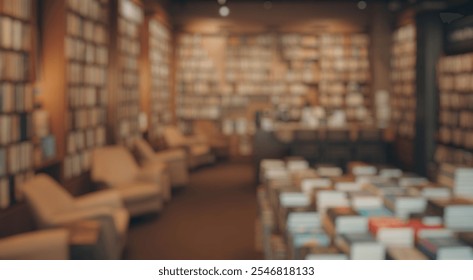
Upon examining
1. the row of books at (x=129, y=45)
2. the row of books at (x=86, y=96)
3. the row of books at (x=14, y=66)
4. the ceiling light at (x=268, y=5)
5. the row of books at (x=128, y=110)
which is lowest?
the row of books at (x=128, y=110)

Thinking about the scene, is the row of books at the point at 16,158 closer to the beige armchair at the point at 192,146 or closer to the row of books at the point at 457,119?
the beige armchair at the point at 192,146

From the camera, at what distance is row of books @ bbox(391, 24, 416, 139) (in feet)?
33.5

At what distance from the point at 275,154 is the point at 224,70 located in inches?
170

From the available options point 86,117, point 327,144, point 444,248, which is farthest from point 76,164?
point 444,248

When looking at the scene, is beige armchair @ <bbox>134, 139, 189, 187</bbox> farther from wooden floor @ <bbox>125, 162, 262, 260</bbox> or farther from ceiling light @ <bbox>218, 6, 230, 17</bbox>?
ceiling light @ <bbox>218, 6, 230, 17</bbox>

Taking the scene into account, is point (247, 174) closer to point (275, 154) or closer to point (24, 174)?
point (275, 154)

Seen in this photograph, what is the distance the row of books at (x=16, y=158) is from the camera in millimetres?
4141

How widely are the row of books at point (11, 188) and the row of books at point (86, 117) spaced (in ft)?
4.11

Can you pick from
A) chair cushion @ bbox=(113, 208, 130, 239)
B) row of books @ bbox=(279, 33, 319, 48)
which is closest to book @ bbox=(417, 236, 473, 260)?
chair cushion @ bbox=(113, 208, 130, 239)

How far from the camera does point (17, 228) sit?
4465mm

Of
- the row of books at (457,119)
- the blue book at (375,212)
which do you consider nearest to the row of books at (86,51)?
the blue book at (375,212)

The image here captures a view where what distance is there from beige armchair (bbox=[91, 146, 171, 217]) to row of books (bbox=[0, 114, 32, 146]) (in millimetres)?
1469

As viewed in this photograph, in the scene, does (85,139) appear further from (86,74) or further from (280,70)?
(280,70)
